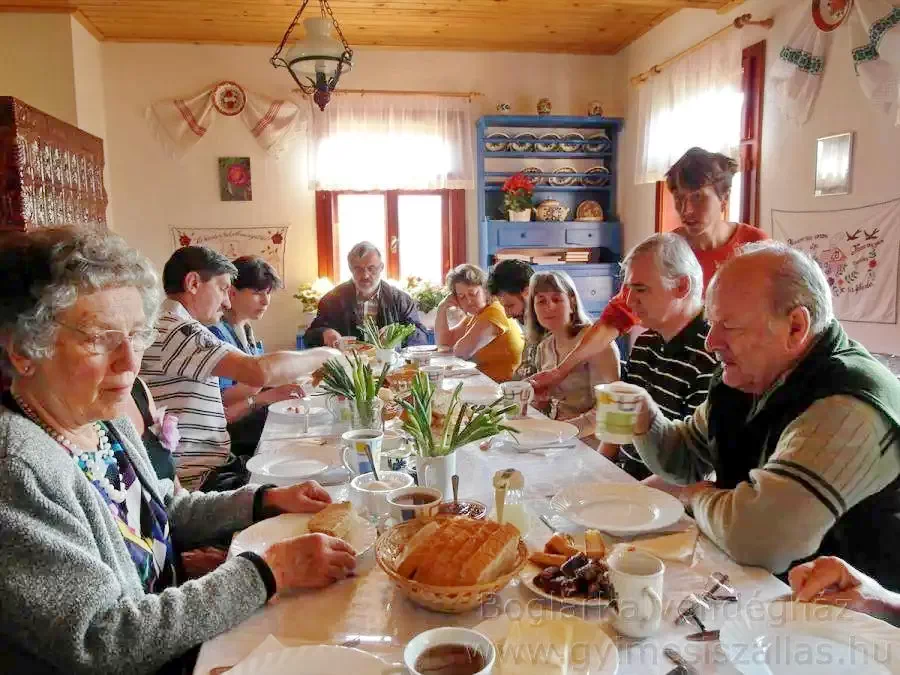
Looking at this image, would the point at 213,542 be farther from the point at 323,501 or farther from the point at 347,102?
the point at 347,102

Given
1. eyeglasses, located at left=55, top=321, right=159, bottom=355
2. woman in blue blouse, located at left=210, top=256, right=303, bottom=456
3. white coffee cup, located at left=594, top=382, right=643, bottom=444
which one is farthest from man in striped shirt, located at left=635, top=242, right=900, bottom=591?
woman in blue blouse, located at left=210, top=256, right=303, bottom=456

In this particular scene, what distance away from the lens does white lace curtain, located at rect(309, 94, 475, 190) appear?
5.21 metres

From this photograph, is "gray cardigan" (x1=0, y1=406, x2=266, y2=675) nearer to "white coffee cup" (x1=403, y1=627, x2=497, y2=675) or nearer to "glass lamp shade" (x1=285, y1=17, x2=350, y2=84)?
"white coffee cup" (x1=403, y1=627, x2=497, y2=675)

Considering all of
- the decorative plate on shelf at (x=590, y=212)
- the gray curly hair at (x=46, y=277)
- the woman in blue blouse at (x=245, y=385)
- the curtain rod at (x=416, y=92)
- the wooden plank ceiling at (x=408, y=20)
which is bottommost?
the woman in blue blouse at (x=245, y=385)

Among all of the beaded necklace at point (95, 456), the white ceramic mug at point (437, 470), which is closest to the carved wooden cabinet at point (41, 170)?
the beaded necklace at point (95, 456)

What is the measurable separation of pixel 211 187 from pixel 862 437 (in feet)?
16.4

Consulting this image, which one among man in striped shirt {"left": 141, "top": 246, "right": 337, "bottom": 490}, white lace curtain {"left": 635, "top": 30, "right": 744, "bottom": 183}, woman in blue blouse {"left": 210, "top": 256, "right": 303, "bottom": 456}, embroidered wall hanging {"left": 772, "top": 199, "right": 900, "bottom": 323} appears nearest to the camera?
man in striped shirt {"left": 141, "top": 246, "right": 337, "bottom": 490}

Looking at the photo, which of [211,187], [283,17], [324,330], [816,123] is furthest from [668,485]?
[211,187]

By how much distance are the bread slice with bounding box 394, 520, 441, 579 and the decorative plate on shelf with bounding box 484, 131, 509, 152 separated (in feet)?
15.3

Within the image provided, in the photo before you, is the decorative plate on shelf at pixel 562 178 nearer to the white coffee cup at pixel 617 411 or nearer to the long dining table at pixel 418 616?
the white coffee cup at pixel 617 411

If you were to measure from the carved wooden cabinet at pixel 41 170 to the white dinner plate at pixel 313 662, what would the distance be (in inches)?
100

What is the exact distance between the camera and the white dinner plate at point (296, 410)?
2.30 meters

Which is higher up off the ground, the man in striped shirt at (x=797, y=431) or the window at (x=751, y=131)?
the window at (x=751, y=131)

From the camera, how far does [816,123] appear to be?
136 inches
